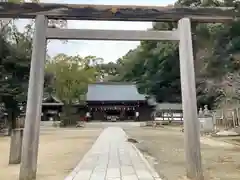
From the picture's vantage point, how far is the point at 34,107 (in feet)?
19.7

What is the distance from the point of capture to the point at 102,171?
666 centimetres

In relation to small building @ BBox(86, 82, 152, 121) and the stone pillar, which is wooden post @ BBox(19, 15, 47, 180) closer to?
the stone pillar

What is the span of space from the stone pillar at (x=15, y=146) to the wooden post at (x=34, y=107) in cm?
237

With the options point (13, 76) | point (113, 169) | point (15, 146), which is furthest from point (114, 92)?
point (113, 169)

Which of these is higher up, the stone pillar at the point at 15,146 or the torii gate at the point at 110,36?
the torii gate at the point at 110,36

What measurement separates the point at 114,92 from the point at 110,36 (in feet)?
137

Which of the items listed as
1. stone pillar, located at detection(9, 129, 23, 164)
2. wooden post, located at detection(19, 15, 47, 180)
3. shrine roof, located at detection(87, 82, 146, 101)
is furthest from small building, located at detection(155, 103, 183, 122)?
wooden post, located at detection(19, 15, 47, 180)

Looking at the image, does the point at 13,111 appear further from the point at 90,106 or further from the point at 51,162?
the point at 90,106

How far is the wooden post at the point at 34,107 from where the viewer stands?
5.88 m

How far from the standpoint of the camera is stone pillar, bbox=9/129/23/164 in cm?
812

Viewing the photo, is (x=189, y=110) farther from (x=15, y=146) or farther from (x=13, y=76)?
(x=13, y=76)

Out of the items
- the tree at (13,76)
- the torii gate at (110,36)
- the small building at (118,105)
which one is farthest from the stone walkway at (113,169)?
the small building at (118,105)

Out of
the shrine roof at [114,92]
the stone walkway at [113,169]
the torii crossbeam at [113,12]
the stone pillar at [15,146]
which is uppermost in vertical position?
the shrine roof at [114,92]

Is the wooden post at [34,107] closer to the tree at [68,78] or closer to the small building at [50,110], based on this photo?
the tree at [68,78]
